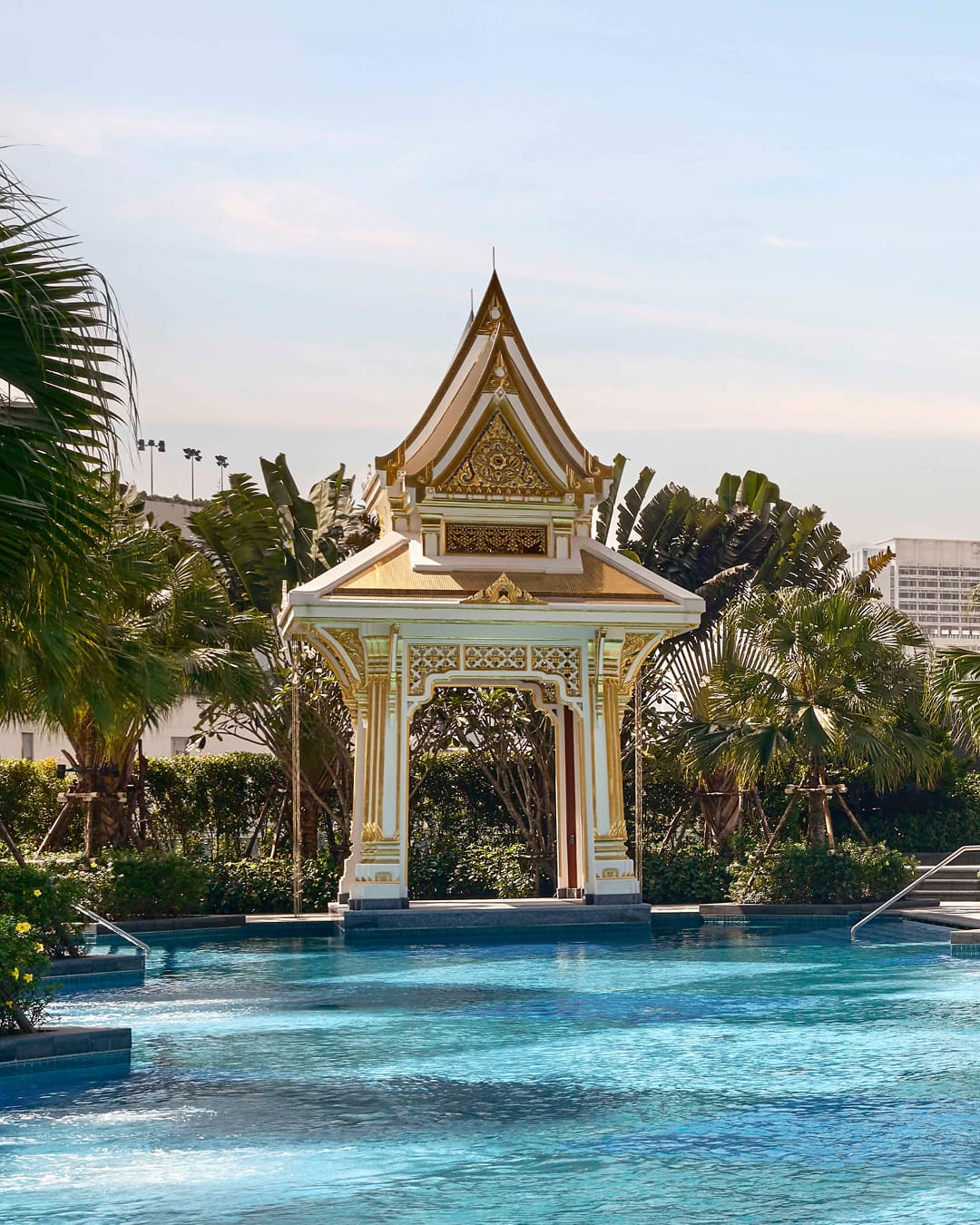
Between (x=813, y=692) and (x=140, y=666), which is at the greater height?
(x=813, y=692)

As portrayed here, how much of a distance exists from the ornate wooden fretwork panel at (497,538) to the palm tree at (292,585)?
2729mm

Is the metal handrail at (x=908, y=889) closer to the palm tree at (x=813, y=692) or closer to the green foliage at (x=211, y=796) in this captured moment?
the palm tree at (x=813, y=692)

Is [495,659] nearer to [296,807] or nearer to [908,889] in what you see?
[296,807]

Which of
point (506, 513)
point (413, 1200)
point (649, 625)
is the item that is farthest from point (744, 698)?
point (413, 1200)

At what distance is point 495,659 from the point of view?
62.0 ft

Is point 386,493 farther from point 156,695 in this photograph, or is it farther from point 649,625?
point 156,695

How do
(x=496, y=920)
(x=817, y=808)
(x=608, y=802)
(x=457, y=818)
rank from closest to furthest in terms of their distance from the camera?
(x=496, y=920) < (x=608, y=802) < (x=817, y=808) < (x=457, y=818)

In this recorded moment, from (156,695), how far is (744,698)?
7.63 m

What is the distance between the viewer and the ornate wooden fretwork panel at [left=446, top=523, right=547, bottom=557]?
19406mm

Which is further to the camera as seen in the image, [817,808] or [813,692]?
[817,808]

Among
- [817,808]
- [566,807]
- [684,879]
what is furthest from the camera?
[684,879]

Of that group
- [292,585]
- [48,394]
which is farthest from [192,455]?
[48,394]

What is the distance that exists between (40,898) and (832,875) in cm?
1022

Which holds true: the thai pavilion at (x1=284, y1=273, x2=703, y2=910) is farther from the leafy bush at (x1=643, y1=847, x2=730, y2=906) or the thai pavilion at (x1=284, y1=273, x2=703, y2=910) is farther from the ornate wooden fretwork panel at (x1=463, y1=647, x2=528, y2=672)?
the leafy bush at (x1=643, y1=847, x2=730, y2=906)
